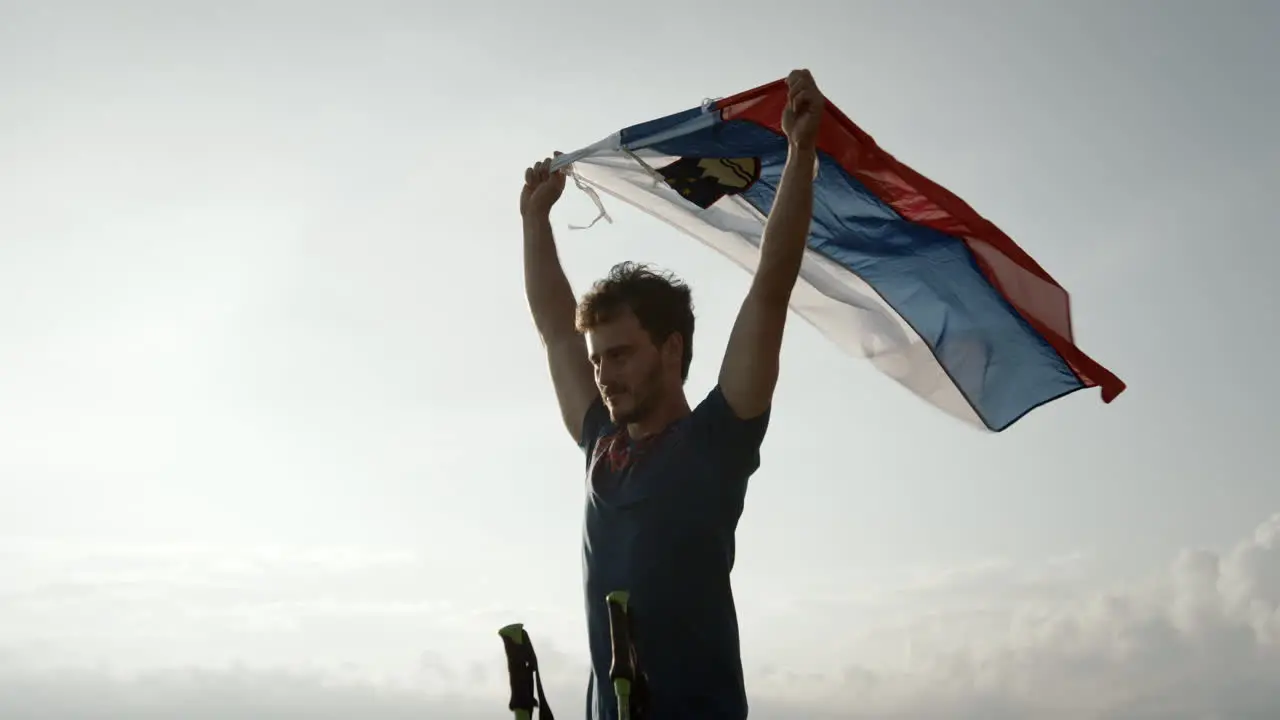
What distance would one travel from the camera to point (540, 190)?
6848 mm

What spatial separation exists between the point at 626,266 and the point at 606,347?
605 mm

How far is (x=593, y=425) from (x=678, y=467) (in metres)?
1.02

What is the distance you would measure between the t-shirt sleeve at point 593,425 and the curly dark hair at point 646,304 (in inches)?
18.2

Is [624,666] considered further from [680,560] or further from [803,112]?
[803,112]

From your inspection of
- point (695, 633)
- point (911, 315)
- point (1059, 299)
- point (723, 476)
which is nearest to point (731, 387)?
point (723, 476)

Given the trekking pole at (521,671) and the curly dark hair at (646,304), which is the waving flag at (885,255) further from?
the trekking pole at (521,671)

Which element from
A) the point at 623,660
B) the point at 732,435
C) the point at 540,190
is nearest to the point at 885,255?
the point at 540,190

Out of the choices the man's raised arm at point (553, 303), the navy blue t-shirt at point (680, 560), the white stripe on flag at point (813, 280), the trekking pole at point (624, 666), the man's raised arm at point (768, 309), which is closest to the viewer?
the trekking pole at point (624, 666)

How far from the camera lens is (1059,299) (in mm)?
6723

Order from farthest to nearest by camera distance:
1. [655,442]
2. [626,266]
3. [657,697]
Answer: [626,266], [655,442], [657,697]

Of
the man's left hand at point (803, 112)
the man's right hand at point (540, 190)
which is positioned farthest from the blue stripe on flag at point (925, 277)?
the man's left hand at point (803, 112)

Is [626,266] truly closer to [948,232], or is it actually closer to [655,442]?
[655,442]

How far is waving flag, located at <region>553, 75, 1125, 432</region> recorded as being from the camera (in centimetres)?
661

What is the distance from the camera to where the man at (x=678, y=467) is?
15.7ft
